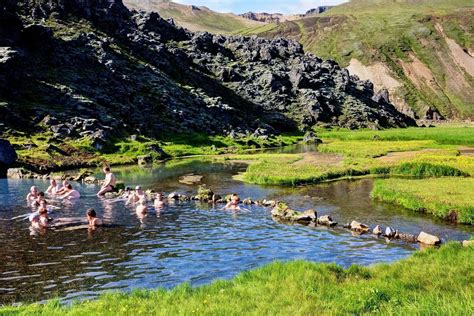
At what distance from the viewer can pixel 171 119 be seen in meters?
156

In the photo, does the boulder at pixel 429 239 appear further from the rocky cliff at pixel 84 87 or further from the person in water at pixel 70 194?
the rocky cliff at pixel 84 87

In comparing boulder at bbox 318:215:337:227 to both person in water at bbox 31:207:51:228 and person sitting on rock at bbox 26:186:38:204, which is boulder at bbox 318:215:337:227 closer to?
person in water at bbox 31:207:51:228

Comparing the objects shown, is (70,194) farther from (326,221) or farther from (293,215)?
(326,221)

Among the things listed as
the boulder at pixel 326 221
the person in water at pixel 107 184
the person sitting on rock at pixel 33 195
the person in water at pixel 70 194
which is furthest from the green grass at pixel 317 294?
the person in water at pixel 107 184

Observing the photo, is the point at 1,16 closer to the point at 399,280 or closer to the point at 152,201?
the point at 152,201

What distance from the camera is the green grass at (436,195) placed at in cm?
4050

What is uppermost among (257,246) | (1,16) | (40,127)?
(1,16)

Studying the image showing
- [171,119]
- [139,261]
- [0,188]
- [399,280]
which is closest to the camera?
[399,280]

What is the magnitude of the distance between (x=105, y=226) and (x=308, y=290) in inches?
949

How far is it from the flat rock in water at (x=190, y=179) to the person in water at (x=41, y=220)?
103 ft

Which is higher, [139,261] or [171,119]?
[171,119]

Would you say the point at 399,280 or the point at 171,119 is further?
the point at 171,119

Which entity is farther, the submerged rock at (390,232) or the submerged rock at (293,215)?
the submerged rock at (293,215)

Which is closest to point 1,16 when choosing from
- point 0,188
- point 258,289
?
point 0,188
